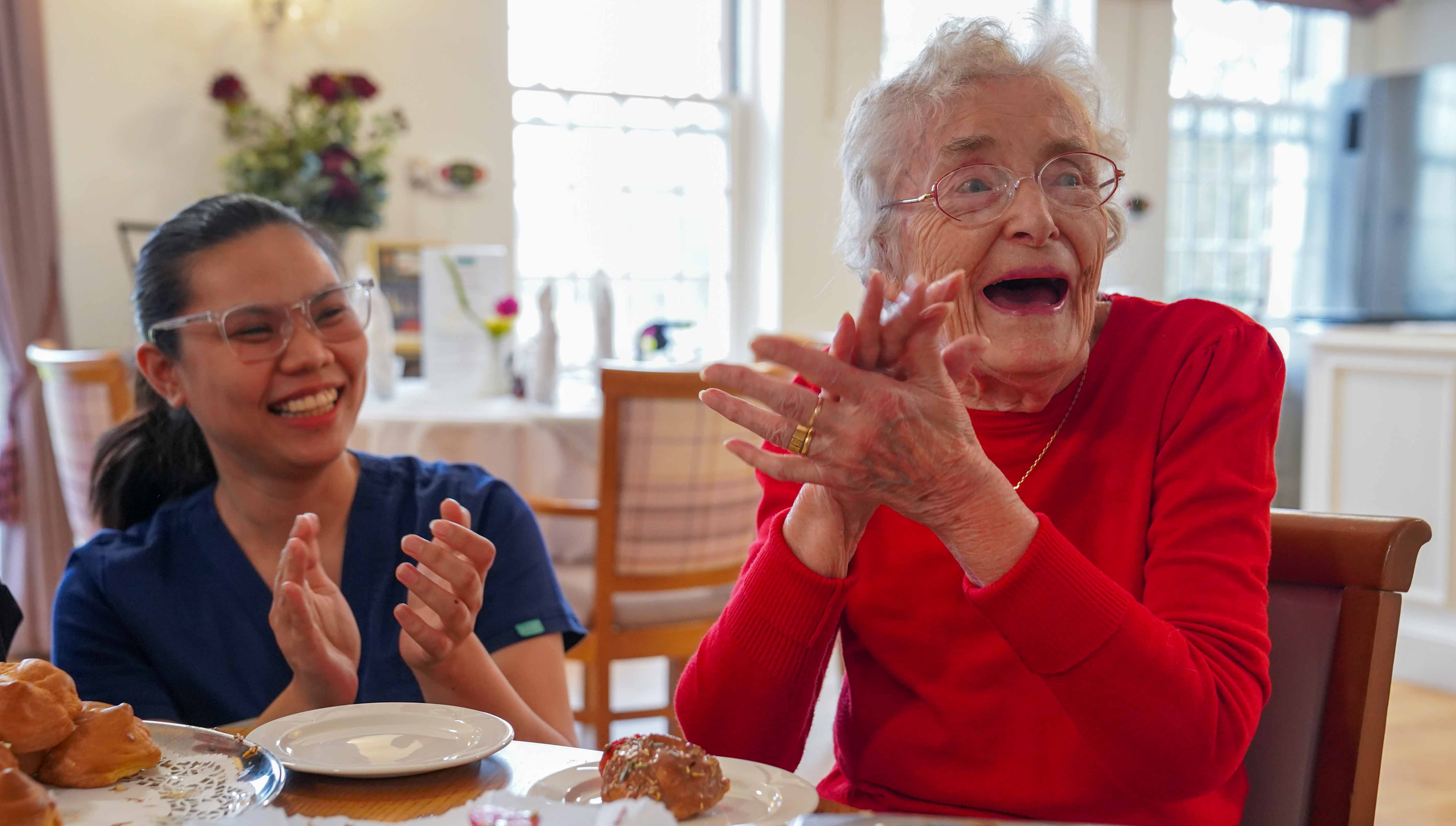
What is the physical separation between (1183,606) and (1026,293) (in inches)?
13.9

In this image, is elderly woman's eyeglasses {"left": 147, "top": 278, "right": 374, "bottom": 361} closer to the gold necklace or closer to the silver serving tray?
the silver serving tray

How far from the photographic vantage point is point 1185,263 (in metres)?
6.87

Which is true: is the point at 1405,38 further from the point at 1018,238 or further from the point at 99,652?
the point at 99,652

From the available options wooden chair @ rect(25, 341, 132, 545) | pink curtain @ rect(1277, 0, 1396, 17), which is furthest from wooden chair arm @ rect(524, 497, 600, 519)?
pink curtain @ rect(1277, 0, 1396, 17)

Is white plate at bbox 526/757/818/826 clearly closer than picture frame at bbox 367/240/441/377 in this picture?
Yes

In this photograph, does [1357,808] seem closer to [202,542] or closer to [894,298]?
[894,298]

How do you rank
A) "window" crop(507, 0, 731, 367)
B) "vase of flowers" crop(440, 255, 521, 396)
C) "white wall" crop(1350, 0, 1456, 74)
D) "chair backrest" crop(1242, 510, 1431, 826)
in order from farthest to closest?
1. "white wall" crop(1350, 0, 1456, 74)
2. "window" crop(507, 0, 731, 367)
3. "vase of flowers" crop(440, 255, 521, 396)
4. "chair backrest" crop(1242, 510, 1431, 826)

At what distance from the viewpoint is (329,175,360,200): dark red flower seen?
4.28 m

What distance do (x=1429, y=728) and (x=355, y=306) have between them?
3.15m

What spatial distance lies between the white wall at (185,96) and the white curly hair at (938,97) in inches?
161

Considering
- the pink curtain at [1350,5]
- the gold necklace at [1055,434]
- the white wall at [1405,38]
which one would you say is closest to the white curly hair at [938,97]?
the gold necklace at [1055,434]

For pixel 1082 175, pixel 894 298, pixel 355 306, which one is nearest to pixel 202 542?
pixel 355 306

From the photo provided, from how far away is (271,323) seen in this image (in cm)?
135

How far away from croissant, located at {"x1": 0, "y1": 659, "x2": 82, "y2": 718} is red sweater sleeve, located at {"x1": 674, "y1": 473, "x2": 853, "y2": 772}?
1.68 feet
